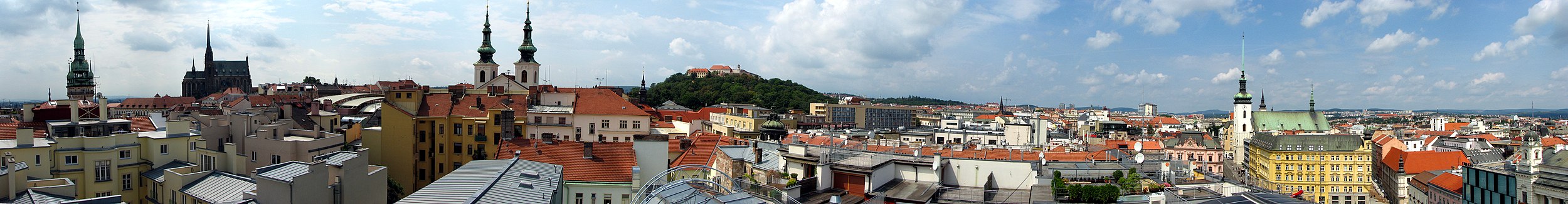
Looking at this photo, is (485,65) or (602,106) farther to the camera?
(485,65)

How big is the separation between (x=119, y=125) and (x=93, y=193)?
352cm

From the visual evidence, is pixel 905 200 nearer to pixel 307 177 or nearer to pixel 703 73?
pixel 307 177

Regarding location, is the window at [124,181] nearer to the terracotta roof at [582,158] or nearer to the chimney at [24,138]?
the chimney at [24,138]

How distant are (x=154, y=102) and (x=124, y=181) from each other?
8194 centimetres

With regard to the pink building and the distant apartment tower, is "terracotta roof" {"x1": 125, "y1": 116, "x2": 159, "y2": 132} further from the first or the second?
the distant apartment tower

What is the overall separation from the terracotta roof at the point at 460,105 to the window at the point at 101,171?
12766 millimetres

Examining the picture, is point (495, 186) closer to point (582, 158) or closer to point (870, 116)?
point (582, 158)

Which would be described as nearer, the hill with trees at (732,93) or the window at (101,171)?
the window at (101,171)

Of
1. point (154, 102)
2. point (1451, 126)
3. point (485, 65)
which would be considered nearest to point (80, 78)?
point (154, 102)

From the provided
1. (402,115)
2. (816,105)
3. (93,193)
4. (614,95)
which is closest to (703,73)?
(816,105)

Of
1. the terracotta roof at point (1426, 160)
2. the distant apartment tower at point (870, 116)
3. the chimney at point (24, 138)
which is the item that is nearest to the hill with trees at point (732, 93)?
the distant apartment tower at point (870, 116)

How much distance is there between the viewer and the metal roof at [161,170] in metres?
27.7

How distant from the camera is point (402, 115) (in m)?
38.0

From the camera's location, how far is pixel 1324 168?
6569 centimetres
